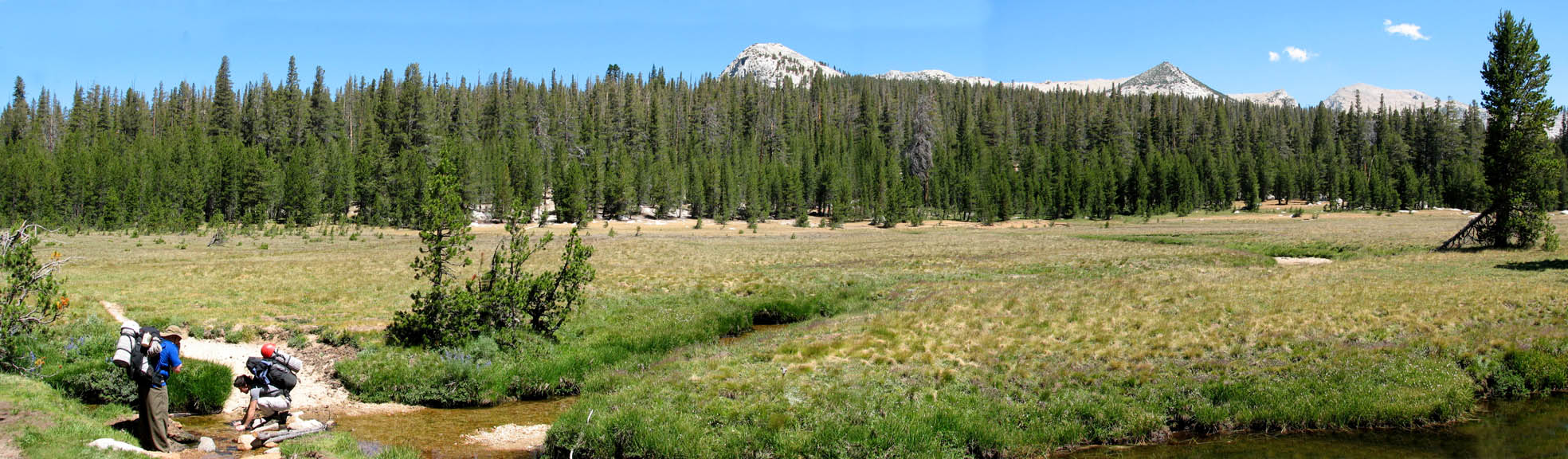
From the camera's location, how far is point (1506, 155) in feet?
117

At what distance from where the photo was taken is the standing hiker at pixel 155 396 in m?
10.9

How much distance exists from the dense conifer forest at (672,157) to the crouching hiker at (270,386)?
51.5 m

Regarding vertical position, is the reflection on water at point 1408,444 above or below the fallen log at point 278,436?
below

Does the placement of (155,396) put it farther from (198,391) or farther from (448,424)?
(448,424)

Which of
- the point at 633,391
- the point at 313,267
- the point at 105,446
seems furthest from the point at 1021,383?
the point at 313,267

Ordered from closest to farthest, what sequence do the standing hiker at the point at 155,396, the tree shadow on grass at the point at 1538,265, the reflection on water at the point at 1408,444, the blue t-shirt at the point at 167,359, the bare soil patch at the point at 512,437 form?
the standing hiker at the point at 155,396 → the blue t-shirt at the point at 167,359 → the reflection on water at the point at 1408,444 → the bare soil patch at the point at 512,437 → the tree shadow on grass at the point at 1538,265

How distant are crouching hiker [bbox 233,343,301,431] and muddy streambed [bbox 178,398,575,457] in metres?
0.54

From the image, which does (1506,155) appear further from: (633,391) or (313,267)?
(313,267)

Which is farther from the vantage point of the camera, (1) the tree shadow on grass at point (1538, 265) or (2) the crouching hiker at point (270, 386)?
(1) the tree shadow on grass at point (1538, 265)

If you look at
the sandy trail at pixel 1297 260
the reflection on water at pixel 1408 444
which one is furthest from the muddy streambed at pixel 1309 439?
the sandy trail at pixel 1297 260

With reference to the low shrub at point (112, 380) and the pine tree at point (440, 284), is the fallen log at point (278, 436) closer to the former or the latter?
the low shrub at point (112, 380)

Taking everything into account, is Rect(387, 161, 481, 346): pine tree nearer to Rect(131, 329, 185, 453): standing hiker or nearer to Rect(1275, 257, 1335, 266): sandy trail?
Rect(131, 329, 185, 453): standing hiker

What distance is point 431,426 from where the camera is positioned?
547 inches

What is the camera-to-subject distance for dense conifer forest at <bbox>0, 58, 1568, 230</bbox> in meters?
86.1
